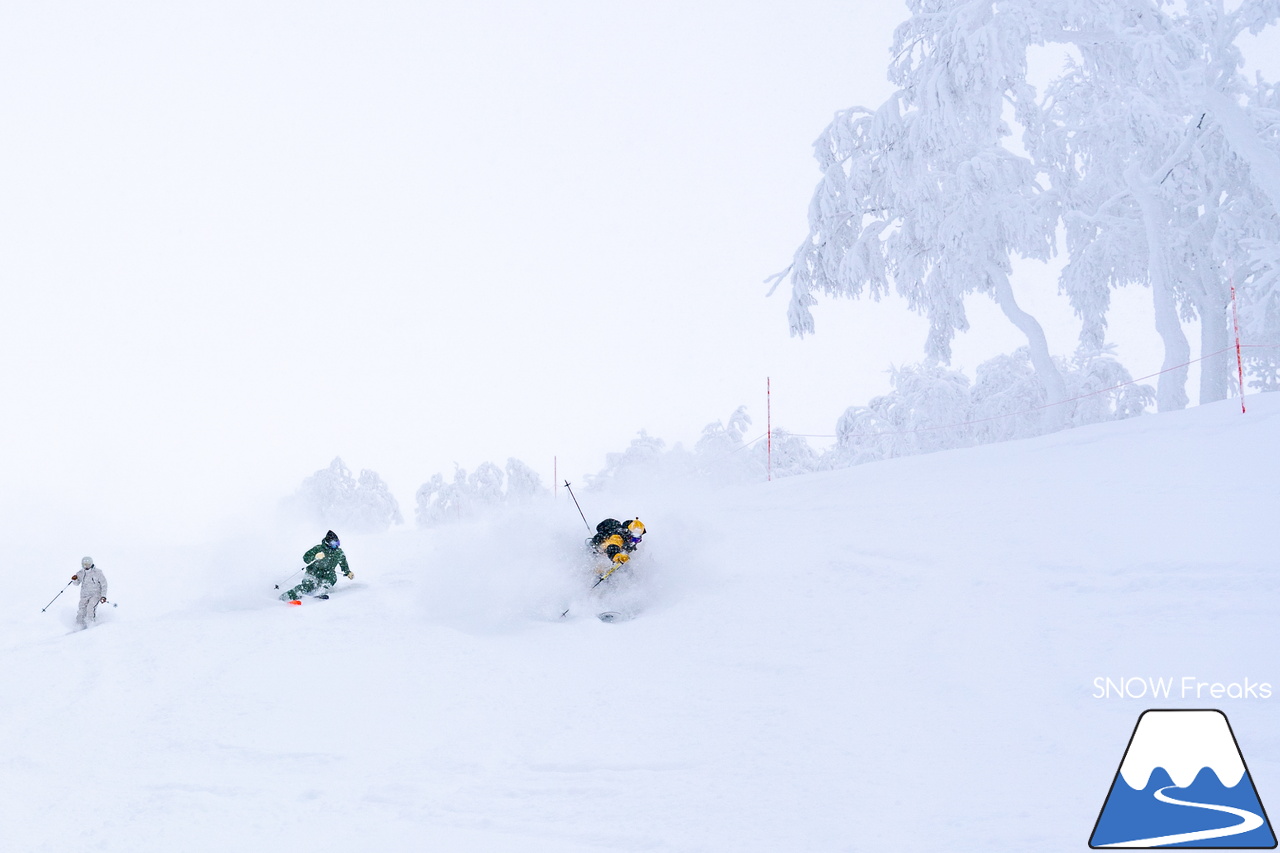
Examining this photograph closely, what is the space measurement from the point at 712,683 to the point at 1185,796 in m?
3.51

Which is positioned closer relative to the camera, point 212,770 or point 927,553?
point 212,770

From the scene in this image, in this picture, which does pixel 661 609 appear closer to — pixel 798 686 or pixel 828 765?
pixel 798 686

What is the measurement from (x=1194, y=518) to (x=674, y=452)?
44.9 meters

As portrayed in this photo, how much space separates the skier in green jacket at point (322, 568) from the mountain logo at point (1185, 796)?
35.7ft

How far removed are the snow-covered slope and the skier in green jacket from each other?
2.16 feet

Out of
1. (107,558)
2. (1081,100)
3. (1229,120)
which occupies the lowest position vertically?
(107,558)

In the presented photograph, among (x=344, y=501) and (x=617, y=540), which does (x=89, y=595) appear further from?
(x=344, y=501)

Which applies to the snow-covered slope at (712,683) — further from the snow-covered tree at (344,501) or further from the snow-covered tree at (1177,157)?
the snow-covered tree at (344,501)

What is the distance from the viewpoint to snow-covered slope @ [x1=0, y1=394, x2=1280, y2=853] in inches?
187

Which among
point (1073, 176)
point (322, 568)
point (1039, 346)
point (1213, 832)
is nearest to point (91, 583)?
point (322, 568)

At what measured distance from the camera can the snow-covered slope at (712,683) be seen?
4758mm

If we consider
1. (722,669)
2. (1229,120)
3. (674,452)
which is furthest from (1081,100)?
(674,452)

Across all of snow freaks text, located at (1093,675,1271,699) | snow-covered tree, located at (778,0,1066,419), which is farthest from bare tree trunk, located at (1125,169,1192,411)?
snow freaks text, located at (1093,675,1271,699)

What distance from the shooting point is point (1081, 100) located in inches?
892
